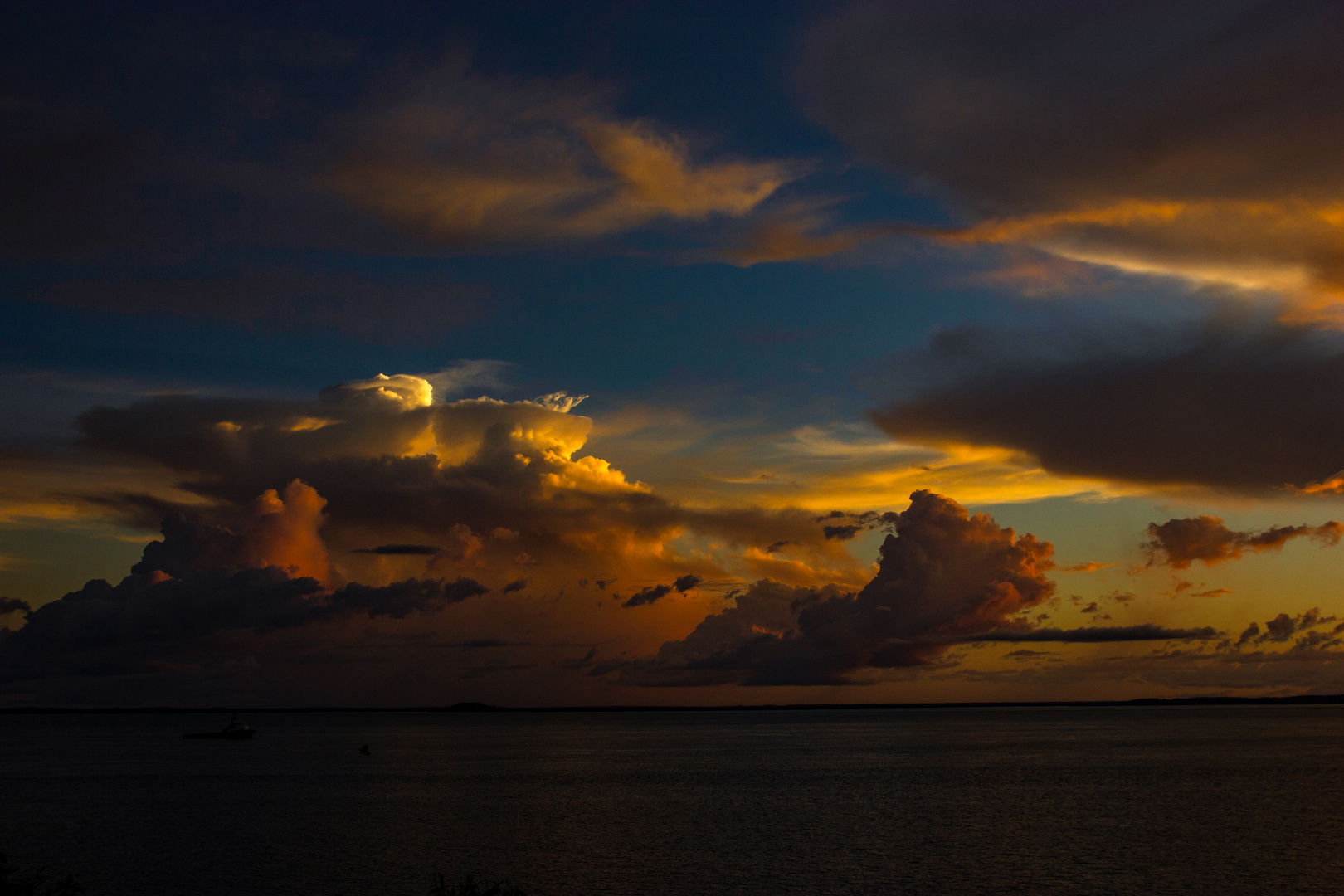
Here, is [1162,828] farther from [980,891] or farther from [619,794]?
[619,794]

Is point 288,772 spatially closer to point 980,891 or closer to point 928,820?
point 928,820

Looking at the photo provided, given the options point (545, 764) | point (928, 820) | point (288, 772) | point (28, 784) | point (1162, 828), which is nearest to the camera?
point (1162, 828)

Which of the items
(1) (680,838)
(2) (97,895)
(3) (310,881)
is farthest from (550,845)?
(2) (97,895)

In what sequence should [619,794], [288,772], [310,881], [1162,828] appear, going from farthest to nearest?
[288,772], [619,794], [1162,828], [310,881]

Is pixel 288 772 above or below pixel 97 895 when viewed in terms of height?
below

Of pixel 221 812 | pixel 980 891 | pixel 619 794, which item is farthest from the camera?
pixel 619 794

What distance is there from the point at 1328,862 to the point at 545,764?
139537 millimetres

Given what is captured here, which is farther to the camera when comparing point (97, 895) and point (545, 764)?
point (545, 764)

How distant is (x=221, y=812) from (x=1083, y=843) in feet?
296

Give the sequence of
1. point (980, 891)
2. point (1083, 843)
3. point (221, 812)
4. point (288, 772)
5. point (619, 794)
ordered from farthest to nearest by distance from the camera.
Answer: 1. point (288, 772)
2. point (619, 794)
3. point (221, 812)
4. point (1083, 843)
5. point (980, 891)

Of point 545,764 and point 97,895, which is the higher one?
point 97,895

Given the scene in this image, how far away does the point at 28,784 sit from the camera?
147875mm

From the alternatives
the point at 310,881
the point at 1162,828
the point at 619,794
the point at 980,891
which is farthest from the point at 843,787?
the point at 310,881

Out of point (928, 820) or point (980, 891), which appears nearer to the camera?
point (980, 891)
